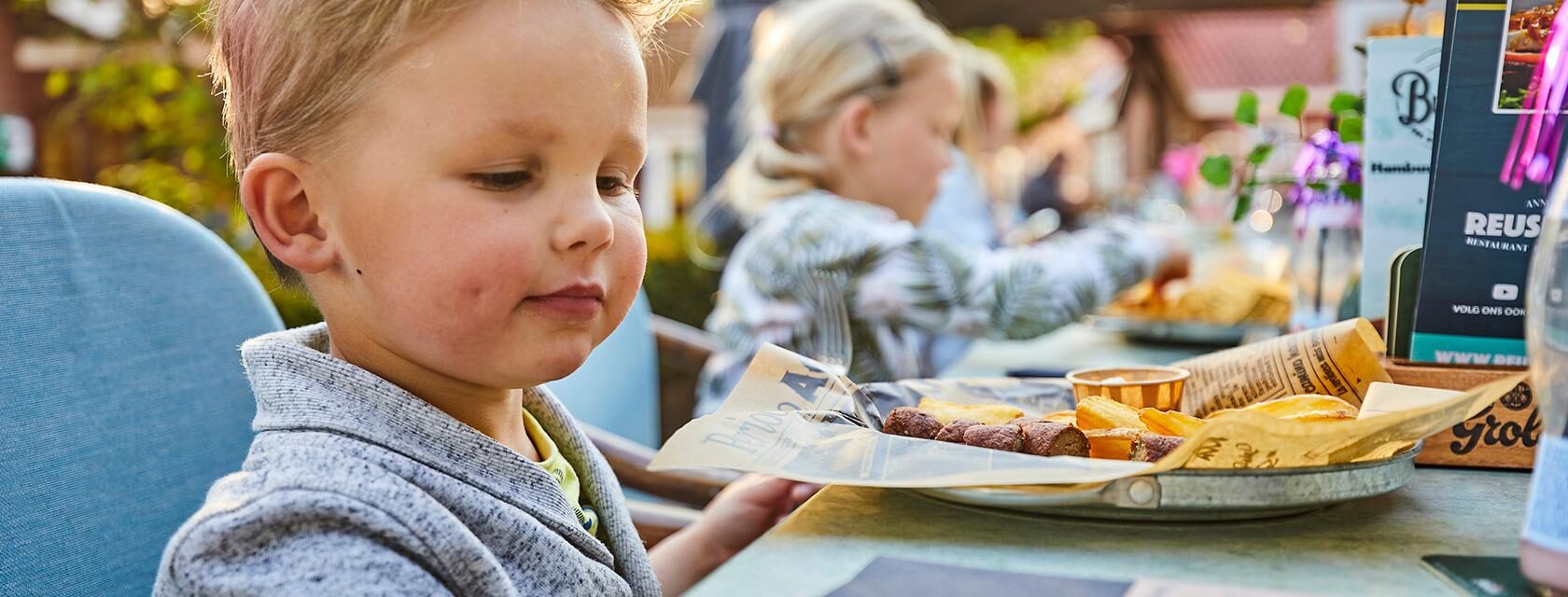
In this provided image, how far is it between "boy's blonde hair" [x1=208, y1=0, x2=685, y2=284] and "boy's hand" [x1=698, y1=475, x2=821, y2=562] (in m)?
0.60

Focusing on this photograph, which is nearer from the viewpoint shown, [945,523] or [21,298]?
[945,523]

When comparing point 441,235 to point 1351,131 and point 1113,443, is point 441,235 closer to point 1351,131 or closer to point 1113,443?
point 1113,443

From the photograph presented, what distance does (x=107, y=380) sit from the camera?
50.5 inches

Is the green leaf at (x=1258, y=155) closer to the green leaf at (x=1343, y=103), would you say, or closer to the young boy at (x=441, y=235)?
the green leaf at (x=1343, y=103)

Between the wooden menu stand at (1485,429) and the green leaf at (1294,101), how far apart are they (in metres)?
0.76

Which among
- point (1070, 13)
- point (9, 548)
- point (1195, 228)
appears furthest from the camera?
point (1070, 13)

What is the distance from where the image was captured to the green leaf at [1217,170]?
1919 millimetres

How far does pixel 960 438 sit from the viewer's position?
1008 mm

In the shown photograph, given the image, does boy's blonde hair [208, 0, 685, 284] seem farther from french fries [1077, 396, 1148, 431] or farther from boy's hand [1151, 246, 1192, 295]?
boy's hand [1151, 246, 1192, 295]

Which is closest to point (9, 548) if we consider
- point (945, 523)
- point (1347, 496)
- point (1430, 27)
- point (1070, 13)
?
point (945, 523)

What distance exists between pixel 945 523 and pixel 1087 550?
5.0 inches

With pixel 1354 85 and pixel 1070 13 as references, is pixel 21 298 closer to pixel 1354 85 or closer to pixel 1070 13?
pixel 1354 85

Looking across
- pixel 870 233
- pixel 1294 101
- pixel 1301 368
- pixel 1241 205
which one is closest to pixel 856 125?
pixel 870 233

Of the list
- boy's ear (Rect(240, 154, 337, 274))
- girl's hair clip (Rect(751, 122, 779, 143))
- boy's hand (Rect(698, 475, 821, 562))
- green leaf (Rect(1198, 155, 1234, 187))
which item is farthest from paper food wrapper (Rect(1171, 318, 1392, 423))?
girl's hair clip (Rect(751, 122, 779, 143))
